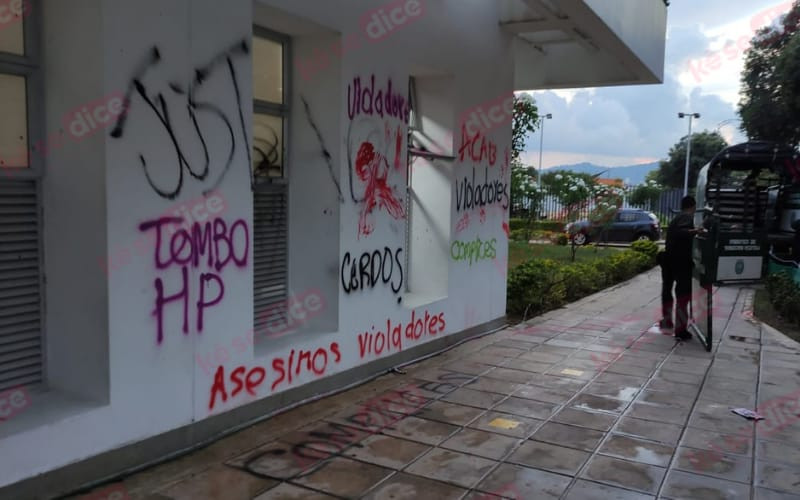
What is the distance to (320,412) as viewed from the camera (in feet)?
16.7

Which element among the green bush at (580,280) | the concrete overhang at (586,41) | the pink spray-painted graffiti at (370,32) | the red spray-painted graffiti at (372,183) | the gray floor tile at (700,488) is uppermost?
the concrete overhang at (586,41)

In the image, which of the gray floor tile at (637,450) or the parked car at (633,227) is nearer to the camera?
the gray floor tile at (637,450)

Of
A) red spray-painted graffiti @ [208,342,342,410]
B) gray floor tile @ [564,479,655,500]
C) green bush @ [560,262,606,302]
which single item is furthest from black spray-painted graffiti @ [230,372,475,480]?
green bush @ [560,262,606,302]

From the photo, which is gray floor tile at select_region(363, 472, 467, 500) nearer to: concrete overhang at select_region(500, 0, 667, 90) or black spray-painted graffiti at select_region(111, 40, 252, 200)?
black spray-painted graffiti at select_region(111, 40, 252, 200)

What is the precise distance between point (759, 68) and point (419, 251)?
65.5 feet

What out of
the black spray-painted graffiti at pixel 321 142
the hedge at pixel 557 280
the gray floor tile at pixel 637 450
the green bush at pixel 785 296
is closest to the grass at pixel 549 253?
the hedge at pixel 557 280

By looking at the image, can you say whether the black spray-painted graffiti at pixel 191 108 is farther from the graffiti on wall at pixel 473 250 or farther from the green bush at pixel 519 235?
the green bush at pixel 519 235

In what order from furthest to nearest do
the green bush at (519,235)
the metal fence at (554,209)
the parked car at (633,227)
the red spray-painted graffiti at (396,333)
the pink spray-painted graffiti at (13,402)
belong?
1. the parked car at (633,227)
2. the green bush at (519,235)
3. the metal fence at (554,209)
4. the red spray-painted graffiti at (396,333)
5. the pink spray-painted graffiti at (13,402)

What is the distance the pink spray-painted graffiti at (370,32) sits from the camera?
17.5 feet

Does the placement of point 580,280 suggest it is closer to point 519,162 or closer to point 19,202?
point 519,162

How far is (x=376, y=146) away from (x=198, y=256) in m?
2.34

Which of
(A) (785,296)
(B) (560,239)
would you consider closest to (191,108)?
(A) (785,296)

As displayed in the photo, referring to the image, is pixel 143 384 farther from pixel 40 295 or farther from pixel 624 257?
pixel 624 257

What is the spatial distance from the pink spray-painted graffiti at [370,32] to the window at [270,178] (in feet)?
0.74
